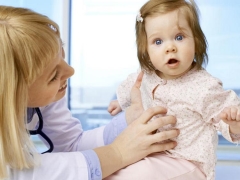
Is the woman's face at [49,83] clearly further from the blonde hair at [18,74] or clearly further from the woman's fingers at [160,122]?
the woman's fingers at [160,122]

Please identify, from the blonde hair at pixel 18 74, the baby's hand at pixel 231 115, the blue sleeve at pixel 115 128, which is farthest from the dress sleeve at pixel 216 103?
the blonde hair at pixel 18 74

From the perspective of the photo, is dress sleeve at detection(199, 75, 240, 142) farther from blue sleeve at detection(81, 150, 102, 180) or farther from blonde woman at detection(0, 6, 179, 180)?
blue sleeve at detection(81, 150, 102, 180)

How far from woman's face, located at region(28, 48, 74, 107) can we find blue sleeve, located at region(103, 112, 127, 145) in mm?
284

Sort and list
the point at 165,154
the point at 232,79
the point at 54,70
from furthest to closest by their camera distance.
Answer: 1. the point at 232,79
2. the point at 165,154
3. the point at 54,70

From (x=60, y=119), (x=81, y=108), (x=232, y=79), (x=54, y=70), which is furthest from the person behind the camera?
(x=81, y=108)

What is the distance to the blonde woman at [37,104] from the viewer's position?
88cm

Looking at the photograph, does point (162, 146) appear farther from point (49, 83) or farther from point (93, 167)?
point (49, 83)

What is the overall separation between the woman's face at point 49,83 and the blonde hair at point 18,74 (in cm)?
3

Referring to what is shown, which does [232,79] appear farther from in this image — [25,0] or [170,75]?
[25,0]

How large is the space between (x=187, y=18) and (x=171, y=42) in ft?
0.26

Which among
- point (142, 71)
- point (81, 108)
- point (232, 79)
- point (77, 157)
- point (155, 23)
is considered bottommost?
point (81, 108)

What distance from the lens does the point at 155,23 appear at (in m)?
1.05

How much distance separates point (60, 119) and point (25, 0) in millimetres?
1236

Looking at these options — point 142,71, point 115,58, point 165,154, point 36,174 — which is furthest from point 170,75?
point 115,58
